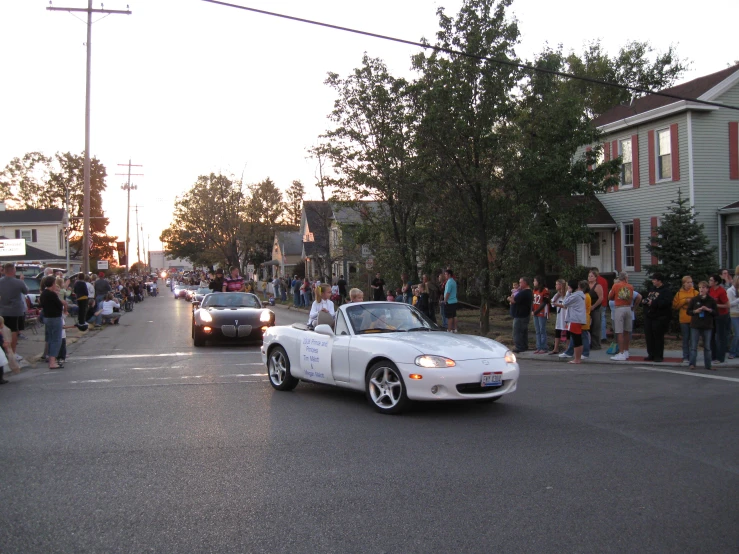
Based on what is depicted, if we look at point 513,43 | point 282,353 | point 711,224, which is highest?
point 513,43

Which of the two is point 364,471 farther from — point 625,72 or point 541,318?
point 625,72

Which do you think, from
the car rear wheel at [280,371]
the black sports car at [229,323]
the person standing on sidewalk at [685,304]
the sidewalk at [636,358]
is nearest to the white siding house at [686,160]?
the sidewalk at [636,358]

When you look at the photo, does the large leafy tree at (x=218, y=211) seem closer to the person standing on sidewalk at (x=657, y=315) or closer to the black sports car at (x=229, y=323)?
the black sports car at (x=229, y=323)

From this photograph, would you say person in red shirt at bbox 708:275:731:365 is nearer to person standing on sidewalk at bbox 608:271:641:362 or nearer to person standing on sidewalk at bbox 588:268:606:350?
person standing on sidewalk at bbox 608:271:641:362

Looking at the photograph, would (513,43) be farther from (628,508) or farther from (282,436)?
(628,508)

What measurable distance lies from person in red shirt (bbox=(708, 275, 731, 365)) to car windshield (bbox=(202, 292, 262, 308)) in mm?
10864

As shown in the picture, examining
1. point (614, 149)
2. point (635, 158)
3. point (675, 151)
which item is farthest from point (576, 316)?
point (614, 149)

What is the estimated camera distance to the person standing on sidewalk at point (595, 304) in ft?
50.6

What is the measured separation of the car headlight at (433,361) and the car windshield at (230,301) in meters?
11.1

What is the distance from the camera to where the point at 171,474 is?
6148 millimetres

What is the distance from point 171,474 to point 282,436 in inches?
65.0

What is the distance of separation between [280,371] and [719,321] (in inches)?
352

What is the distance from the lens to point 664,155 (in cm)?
2566

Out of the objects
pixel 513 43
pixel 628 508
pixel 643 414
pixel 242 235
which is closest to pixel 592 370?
pixel 643 414
